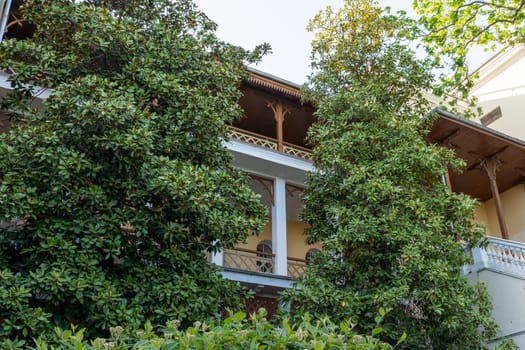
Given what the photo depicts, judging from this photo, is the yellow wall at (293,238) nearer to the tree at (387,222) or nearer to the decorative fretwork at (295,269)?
the decorative fretwork at (295,269)

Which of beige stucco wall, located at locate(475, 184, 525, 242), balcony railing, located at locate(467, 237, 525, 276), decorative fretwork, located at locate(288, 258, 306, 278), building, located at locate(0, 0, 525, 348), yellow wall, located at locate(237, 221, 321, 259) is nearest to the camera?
building, located at locate(0, 0, 525, 348)

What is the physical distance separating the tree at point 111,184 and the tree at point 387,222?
1.90m

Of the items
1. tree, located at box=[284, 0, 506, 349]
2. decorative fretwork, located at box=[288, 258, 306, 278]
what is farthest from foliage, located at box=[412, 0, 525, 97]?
decorative fretwork, located at box=[288, 258, 306, 278]

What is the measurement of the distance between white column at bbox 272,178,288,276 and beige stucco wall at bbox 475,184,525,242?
377 inches

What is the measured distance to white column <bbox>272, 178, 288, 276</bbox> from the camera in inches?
468

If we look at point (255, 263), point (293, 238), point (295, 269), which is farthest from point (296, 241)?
point (255, 263)

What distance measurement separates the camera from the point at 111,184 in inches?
246

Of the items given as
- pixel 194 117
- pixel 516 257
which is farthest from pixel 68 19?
pixel 516 257

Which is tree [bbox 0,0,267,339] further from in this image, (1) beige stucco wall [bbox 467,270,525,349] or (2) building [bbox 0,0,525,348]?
(1) beige stucco wall [bbox 467,270,525,349]

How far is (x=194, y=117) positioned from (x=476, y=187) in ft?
47.9

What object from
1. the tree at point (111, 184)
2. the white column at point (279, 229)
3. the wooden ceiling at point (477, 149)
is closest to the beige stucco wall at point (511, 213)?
the wooden ceiling at point (477, 149)

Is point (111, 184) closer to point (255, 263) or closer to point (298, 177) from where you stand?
point (255, 263)

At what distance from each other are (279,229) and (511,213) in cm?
1159

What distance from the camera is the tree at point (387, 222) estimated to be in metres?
7.70
